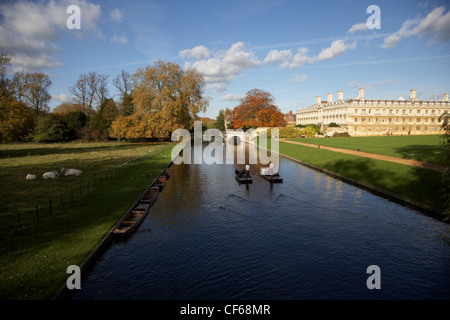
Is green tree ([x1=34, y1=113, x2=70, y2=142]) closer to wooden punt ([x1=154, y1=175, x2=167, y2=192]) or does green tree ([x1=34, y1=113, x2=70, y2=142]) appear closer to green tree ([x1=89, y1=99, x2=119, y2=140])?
green tree ([x1=89, y1=99, x2=119, y2=140])

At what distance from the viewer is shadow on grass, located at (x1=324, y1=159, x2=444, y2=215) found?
69.1ft

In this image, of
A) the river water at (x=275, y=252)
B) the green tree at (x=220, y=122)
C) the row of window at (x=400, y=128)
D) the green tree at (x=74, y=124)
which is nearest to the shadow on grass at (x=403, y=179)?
the river water at (x=275, y=252)

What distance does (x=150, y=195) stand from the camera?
22.5 meters

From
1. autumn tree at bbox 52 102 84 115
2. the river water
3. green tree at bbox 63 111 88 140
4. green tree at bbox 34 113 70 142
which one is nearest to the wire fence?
the river water

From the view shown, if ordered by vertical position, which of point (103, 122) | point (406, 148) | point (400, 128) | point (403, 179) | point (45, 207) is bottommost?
point (45, 207)

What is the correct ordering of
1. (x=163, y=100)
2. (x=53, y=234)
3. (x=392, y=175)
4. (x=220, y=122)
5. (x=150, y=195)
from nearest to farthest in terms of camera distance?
(x=53, y=234), (x=150, y=195), (x=392, y=175), (x=163, y=100), (x=220, y=122)

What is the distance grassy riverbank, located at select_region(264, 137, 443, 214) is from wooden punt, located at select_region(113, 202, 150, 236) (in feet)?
66.8

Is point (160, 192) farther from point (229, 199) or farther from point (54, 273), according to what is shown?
point (54, 273)

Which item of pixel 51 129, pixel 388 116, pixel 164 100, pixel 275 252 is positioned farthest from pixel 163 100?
pixel 388 116

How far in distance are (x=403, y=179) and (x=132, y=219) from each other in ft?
77.7

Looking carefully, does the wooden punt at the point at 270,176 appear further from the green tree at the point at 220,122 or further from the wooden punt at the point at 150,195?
the green tree at the point at 220,122

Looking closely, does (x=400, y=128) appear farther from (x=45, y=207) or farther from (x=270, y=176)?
(x=45, y=207)
